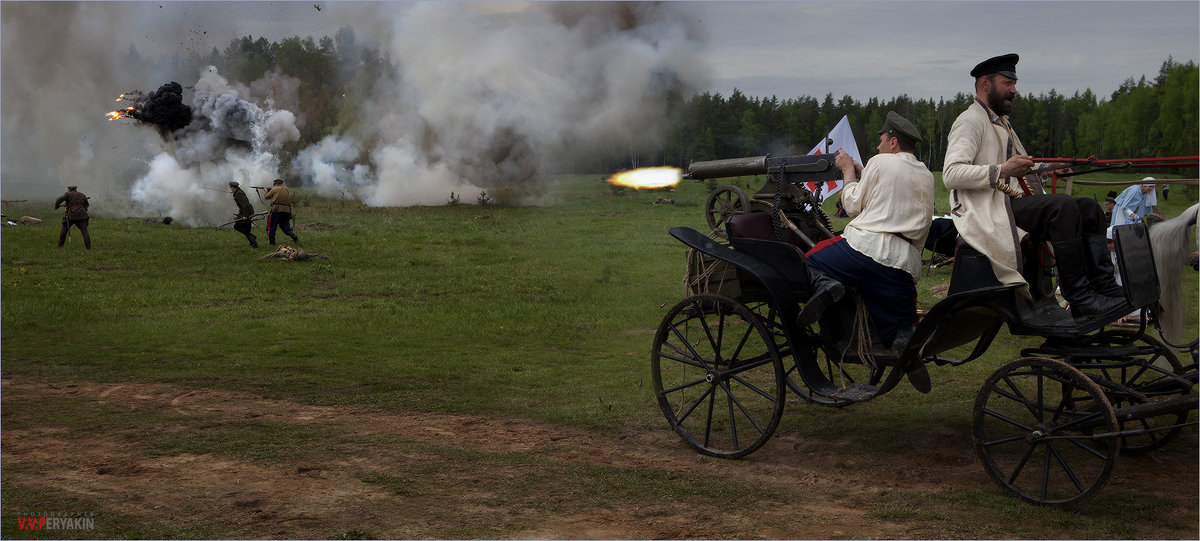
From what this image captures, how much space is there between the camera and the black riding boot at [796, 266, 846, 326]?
634 cm

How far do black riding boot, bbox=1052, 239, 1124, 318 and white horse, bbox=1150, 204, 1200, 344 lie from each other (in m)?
0.53

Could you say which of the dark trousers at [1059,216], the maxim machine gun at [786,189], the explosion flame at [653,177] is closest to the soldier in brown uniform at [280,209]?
the explosion flame at [653,177]

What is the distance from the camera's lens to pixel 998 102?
243 inches

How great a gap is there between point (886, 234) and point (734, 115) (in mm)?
44492

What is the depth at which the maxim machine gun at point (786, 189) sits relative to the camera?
22.7 feet

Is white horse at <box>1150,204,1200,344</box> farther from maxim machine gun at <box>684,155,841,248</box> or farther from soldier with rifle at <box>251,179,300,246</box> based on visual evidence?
soldier with rifle at <box>251,179,300,246</box>

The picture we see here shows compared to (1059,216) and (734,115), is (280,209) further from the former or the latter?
(734,115)

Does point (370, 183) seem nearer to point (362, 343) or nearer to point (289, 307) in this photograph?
point (289, 307)

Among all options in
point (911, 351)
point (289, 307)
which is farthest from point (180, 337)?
point (911, 351)

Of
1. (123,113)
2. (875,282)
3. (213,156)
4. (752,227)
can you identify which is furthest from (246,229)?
(875,282)

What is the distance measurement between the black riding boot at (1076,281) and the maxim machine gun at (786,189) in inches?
64.9

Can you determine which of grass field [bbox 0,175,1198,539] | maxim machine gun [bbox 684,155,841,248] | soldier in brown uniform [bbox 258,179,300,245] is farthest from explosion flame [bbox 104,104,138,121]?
maxim machine gun [bbox 684,155,841,248]

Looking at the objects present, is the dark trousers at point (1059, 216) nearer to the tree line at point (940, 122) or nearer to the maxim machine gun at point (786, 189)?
the maxim machine gun at point (786, 189)

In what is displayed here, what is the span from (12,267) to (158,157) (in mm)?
14279
